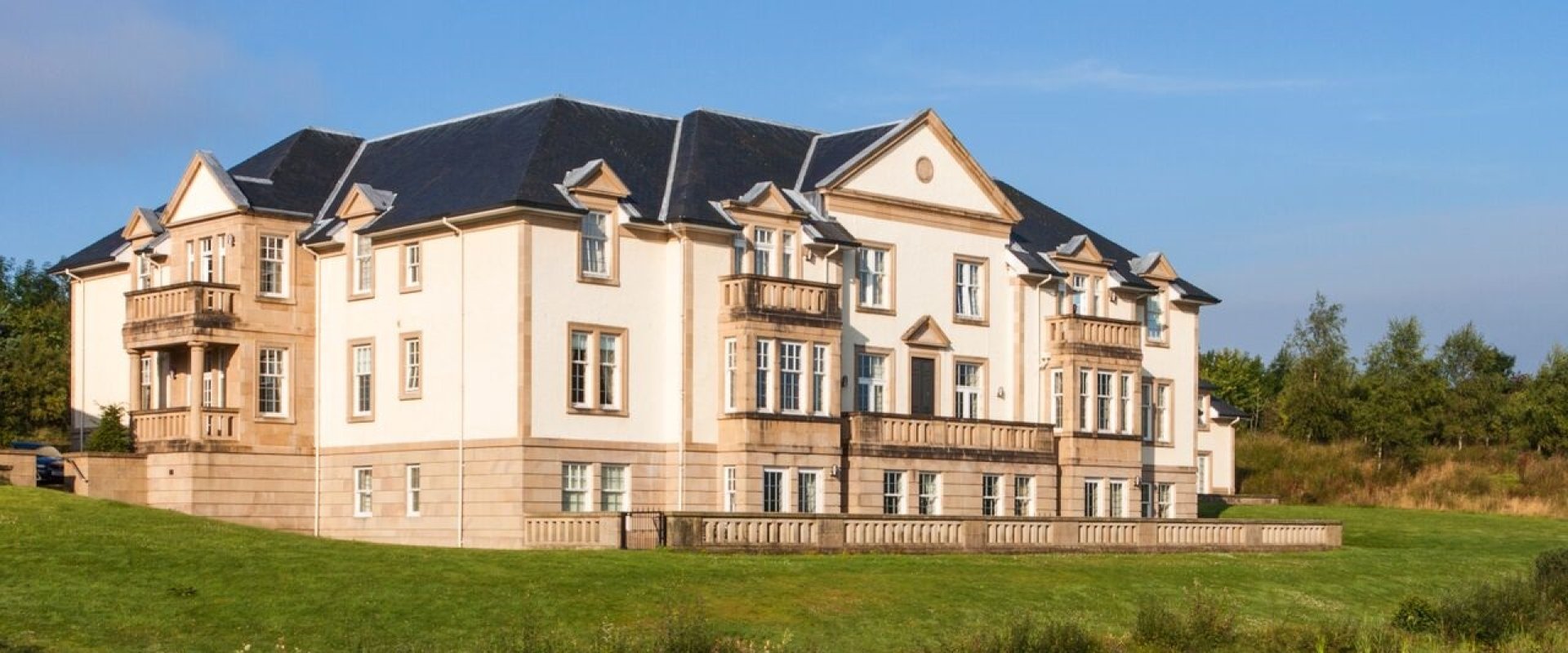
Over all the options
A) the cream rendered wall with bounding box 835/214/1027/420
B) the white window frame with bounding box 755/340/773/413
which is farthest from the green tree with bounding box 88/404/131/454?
the cream rendered wall with bounding box 835/214/1027/420

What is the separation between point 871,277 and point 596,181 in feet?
30.4

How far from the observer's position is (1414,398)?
98312 mm

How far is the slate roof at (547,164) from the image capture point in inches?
2280

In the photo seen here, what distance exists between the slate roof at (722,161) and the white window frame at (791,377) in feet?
11.4

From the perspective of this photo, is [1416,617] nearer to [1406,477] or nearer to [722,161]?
[722,161]

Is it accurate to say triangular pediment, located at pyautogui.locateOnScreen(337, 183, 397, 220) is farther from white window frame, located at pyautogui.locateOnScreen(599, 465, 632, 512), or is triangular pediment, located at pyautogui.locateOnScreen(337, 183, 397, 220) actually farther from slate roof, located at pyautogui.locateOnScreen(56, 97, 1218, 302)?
white window frame, located at pyautogui.locateOnScreen(599, 465, 632, 512)

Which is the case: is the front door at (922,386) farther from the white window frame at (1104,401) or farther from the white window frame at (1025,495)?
the white window frame at (1104,401)

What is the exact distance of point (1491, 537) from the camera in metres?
69.0

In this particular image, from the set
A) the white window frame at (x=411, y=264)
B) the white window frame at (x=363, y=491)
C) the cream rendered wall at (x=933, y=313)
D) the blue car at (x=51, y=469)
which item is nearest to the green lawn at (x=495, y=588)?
the blue car at (x=51, y=469)

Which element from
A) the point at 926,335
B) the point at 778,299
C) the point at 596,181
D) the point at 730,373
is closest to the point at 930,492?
the point at 926,335

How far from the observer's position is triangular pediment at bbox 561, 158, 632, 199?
185 feet

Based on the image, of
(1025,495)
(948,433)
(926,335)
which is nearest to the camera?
(948,433)

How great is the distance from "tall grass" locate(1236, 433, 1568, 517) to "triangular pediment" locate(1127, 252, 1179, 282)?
710 inches

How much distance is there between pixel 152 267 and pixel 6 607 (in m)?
27.6
